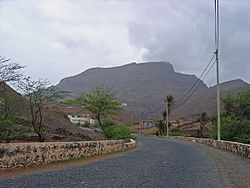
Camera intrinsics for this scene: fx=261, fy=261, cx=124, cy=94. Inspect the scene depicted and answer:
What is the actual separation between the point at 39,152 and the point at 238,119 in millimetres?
22229

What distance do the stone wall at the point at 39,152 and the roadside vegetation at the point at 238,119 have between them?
677 inches

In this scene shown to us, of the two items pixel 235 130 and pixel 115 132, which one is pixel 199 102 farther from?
pixel 115 132

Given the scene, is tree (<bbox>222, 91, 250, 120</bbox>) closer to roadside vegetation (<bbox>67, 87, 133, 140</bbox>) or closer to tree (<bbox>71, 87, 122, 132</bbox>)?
roadside vegetation (<bbox>67, 87, 133, 140</bbox>)

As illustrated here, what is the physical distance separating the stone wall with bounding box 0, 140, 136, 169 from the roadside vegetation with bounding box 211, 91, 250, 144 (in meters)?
17.2

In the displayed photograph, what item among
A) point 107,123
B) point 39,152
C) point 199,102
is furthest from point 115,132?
point 199,102

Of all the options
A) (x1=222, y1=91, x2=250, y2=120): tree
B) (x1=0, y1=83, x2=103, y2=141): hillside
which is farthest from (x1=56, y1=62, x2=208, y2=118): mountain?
(x1=0, y1=83, x2=103, y2=141): hillside

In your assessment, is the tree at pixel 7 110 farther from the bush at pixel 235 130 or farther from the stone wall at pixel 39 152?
the bush at pixel 235 130

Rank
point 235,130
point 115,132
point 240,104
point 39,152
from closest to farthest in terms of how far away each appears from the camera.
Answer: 1. point 39,152
2. point 115,132
3. point 240,104
4. point 235,130

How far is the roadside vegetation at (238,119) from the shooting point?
2508cm

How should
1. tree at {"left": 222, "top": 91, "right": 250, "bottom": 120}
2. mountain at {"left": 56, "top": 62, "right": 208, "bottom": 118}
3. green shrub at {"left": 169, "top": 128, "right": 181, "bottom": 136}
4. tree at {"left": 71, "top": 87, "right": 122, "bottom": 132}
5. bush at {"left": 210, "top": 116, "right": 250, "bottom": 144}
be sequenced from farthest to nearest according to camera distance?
mountain at {"left": 56, "top": 62, "right": 208, "bottom": 118} < green shrub at {"left": 169, "top": 128, "right": 181, "bottom": 136} < tree at {"left": 222, "top": 91, "right": 250, "bottom": 120} < bush at {"left": 210, "top": 116, "right": 250, "bottom": 144} < tree at {"left": 71, "top": 87, "right": 122, "bottom": 132}

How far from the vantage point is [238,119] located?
26.3 m

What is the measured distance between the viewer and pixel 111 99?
20422 millimetres

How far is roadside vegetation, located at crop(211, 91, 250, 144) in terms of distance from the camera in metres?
25.1

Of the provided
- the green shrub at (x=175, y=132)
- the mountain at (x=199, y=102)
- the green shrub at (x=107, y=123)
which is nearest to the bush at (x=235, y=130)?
the green shrub at (x=107, y=123)
